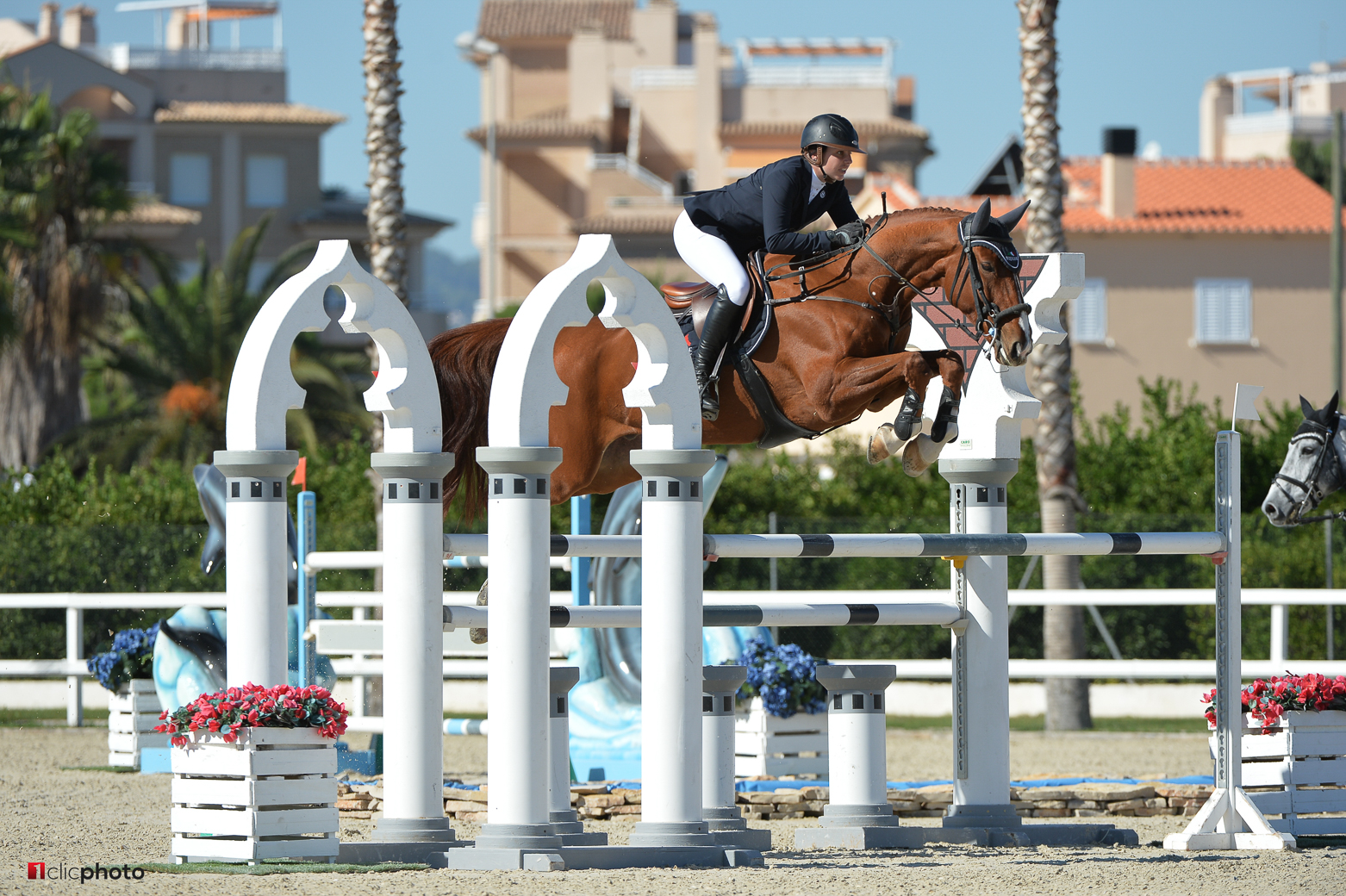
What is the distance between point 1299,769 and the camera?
22.4ft

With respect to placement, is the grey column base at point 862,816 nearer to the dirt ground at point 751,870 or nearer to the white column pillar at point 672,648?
the dirt ground at point 751,870

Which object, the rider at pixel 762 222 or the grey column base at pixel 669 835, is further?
the rider at pixel 762 222

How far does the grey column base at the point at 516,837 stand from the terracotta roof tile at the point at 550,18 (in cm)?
4965

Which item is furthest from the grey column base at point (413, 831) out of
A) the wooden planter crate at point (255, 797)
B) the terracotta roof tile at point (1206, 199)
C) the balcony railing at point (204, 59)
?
the balcony railing at point (204, 59)

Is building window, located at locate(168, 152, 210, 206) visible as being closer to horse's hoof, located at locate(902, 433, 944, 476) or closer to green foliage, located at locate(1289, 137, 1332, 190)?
green foliage, located at locate(1289, 137, 1332, 190)

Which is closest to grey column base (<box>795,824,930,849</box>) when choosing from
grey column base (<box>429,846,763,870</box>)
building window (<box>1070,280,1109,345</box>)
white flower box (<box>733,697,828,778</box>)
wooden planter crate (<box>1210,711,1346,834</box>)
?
grey column base (<box>429,846,763,870</box>)

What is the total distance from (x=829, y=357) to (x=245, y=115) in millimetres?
41200

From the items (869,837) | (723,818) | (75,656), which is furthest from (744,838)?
(75,656)

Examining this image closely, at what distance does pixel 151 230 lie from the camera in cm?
4231

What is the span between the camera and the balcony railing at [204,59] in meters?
48.2

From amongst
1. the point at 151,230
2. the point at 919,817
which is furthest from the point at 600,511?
the point at 151,230

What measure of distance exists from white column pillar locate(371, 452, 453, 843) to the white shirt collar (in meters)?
1.96

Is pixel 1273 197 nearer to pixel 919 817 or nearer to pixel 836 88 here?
pixel 836 88

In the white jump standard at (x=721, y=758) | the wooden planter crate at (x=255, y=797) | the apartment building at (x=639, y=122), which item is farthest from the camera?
the apartment building at (x=639, y=122)
